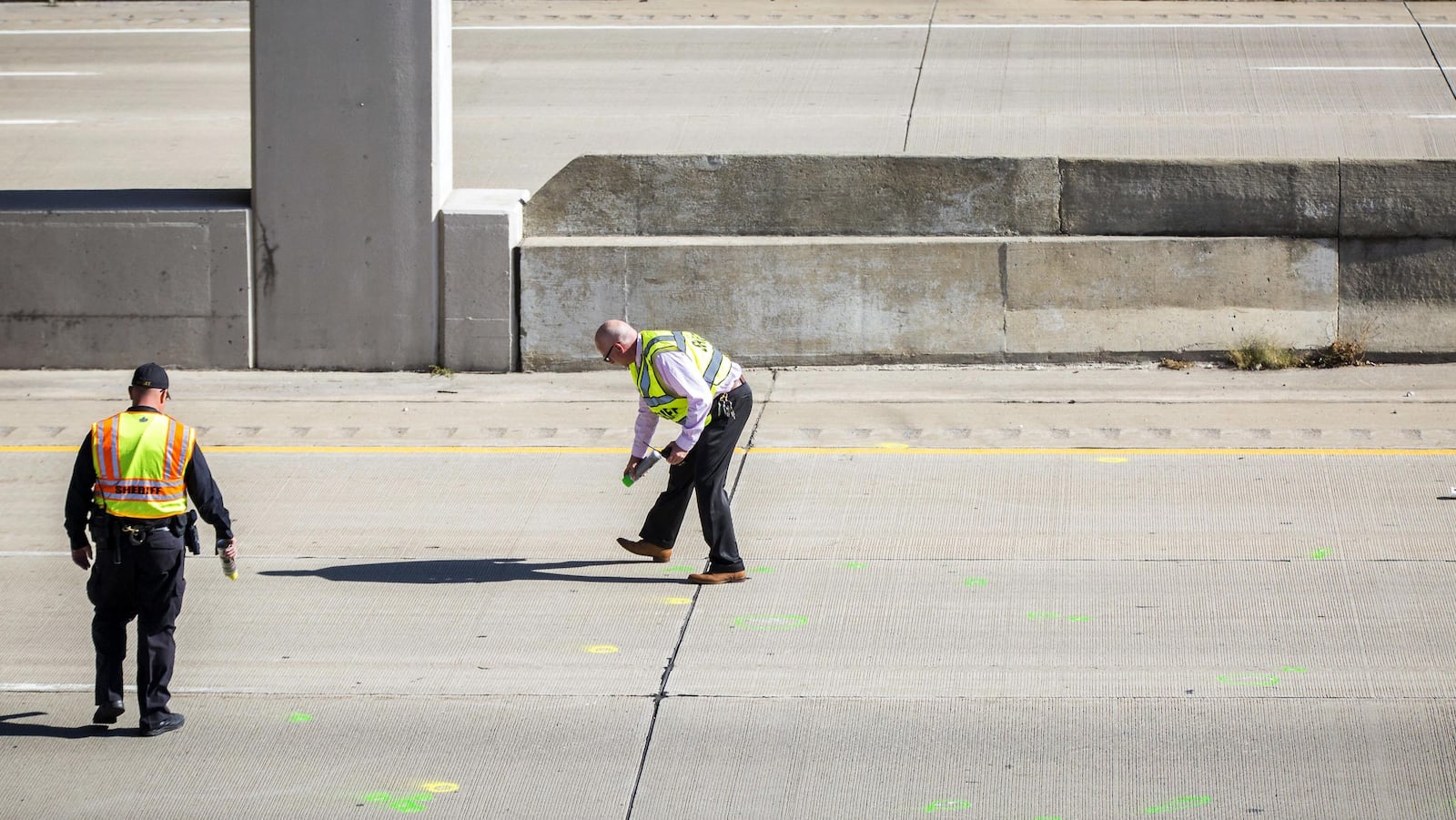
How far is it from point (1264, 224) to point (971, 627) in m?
7.09

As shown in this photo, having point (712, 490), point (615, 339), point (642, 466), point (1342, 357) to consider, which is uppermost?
point (615, 339)

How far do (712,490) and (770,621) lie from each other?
888 mm

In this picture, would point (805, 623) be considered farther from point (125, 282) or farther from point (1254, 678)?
point (125, 282)

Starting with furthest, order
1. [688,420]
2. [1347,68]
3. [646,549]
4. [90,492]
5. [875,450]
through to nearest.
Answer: [1347,68] < [875,450] < [646,549] < [688,420] < [90,492]

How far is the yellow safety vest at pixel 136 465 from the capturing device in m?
6.17

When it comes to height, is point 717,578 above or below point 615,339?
below

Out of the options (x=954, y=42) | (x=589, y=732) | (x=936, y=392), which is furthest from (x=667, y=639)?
(x=954, y=42)

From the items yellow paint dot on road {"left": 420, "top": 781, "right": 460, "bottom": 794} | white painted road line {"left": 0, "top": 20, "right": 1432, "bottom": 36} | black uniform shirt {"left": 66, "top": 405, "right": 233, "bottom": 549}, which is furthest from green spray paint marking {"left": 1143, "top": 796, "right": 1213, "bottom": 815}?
white painted road line {"left": 0, "top": 20, "right": 1432, "bottom": 36}

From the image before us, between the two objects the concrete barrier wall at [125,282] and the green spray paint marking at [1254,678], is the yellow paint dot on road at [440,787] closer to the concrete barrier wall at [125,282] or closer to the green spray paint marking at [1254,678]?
the green spray paint marking at [1254,678]

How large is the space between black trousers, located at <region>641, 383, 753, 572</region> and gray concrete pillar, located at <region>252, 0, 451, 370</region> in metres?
5.56

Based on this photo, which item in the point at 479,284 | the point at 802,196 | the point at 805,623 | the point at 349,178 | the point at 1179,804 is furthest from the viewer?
the point at 802,196

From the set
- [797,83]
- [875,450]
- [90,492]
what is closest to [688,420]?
[90,492]

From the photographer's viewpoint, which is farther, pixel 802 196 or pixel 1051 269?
pixel 802 196

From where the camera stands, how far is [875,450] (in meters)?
10.7
